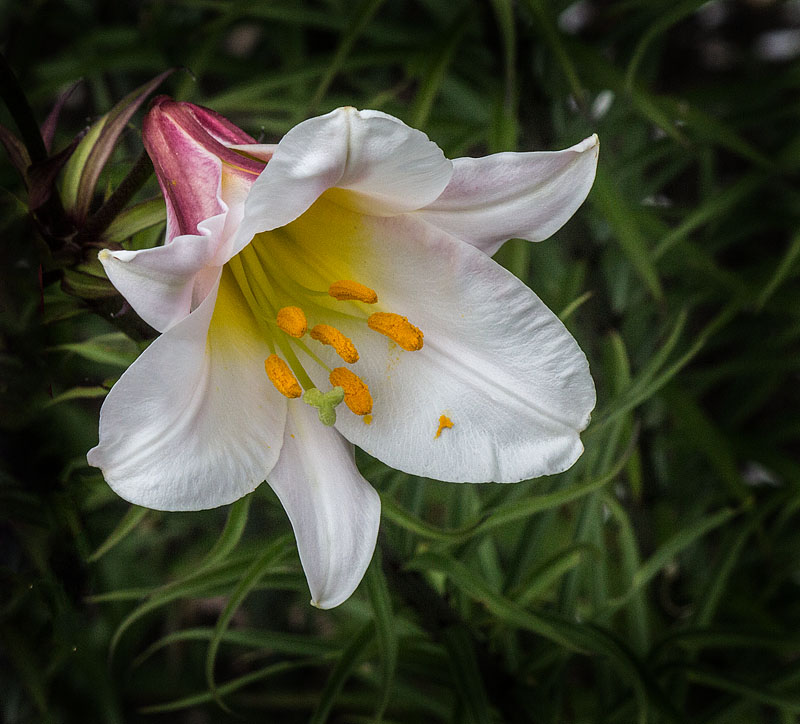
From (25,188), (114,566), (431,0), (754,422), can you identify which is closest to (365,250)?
(25,188)

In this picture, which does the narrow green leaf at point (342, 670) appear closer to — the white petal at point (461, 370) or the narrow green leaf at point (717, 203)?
the white petal at point (461, 370)

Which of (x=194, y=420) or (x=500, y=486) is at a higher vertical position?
(x=194, y=420)

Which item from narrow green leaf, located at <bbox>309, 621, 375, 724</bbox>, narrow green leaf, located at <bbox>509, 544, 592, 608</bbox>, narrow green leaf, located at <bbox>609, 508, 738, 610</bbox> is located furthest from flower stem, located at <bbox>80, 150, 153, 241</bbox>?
narrow green leaf, located at <bbox>609, 508, 738, 610</bbox>

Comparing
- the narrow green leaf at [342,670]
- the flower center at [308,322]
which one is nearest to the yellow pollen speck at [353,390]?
the flower center at [308,322]

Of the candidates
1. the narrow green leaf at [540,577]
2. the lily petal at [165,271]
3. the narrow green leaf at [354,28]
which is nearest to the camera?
the lily petal at [165,271]

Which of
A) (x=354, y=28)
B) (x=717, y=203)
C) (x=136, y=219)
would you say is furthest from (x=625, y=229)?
(x=136, y=219)

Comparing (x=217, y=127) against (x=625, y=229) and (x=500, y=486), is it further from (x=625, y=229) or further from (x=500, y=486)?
(x=625, y=229)
